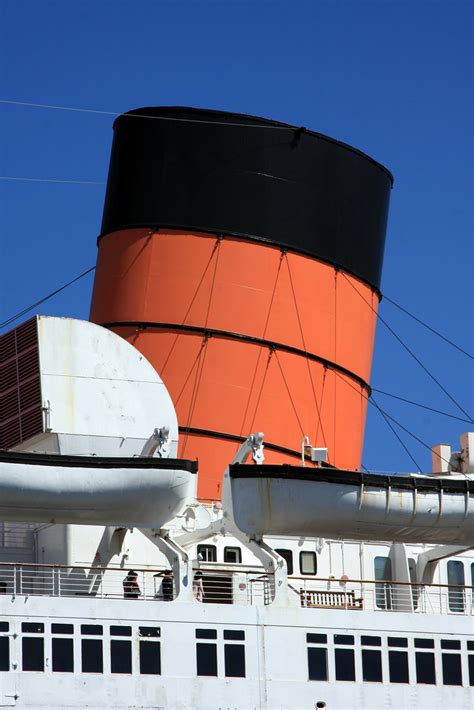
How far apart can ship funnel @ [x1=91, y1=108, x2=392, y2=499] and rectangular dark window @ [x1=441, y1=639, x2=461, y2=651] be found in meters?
5.99

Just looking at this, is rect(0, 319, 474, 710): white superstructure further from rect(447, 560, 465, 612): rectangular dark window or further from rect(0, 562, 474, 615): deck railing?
rect(447, 560, 465, 612): rectangular dark window

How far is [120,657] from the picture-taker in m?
31.0

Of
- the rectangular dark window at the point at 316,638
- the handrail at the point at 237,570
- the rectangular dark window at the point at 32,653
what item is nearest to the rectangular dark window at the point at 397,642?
the handrail at the point at 237,570

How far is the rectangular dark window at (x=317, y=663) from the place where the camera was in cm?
3206

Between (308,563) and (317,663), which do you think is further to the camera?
(308,563)

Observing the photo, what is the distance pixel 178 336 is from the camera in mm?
37906

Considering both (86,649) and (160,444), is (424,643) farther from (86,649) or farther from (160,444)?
(86,649)

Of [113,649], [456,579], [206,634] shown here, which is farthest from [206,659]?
[456,579]

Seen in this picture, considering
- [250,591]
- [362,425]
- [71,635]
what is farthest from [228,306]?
[71,635]

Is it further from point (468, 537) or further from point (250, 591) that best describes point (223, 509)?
point (468, 537)

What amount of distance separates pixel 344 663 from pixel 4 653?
6060mm

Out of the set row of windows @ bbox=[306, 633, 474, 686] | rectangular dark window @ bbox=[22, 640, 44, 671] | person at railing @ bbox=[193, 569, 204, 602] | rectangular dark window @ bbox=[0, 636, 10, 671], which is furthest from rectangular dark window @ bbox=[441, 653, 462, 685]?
rectangular dark window @ bbox=[0, 636, 10, 671]

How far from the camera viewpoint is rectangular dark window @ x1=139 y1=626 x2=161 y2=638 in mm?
31312

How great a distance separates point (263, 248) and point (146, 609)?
10.0 m
